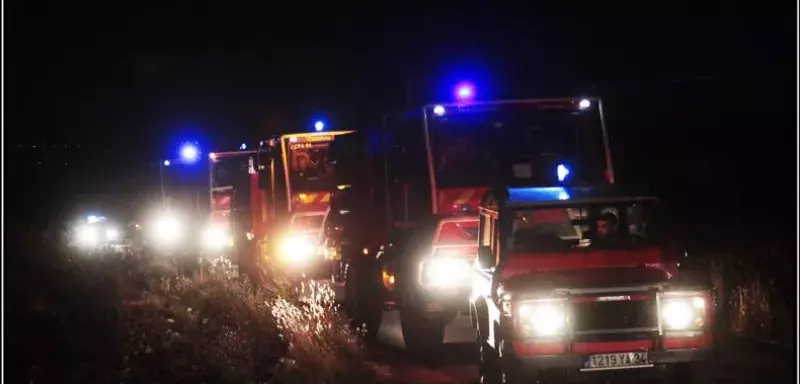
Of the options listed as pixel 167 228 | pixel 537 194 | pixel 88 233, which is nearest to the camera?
pixel 537 194

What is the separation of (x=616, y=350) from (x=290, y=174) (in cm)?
1167

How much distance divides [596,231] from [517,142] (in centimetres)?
381

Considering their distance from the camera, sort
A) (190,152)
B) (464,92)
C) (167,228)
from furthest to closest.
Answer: (167,228) < (190,152) < (464,92)

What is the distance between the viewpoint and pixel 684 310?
756cm

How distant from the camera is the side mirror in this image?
857 centimetres

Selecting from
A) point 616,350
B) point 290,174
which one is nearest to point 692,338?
point 616,350

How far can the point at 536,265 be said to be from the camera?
8.23 metres

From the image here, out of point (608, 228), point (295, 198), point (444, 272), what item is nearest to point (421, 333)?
point (444, 272)

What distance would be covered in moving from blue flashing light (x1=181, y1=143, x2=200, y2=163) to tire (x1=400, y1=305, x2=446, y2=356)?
1544cm

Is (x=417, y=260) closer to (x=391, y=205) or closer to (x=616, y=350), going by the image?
(x=391, y=205)

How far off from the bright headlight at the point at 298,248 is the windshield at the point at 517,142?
613 cm

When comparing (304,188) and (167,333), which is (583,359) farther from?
(304,188)

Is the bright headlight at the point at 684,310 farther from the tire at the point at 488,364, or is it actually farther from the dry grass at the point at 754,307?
the dry grass at the point at 754,307

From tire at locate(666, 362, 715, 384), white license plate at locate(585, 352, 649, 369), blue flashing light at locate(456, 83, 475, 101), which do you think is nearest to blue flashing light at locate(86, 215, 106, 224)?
blue flashing light at locate(456, 83, 475, 101)
